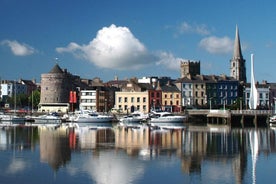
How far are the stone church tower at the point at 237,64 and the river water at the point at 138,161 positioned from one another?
96.8 metres

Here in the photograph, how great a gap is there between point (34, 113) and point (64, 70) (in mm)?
23106

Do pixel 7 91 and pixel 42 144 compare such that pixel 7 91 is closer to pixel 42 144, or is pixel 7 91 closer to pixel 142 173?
pixel 42 144

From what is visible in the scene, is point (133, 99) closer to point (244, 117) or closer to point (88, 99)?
point (88, 99)

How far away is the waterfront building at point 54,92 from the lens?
115 m

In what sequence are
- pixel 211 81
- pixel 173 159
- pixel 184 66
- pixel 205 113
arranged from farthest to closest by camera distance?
pixel 184 66 < pixel 211 81 < pixel 205 113 < pixel 173 159

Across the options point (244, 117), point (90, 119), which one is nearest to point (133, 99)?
point (90, 119)

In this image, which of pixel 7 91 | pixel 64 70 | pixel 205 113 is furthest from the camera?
pixel 7 91

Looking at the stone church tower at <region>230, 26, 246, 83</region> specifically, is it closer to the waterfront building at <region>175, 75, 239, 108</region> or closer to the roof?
the waterfront building at <region>175, 75, 239, 108</region>

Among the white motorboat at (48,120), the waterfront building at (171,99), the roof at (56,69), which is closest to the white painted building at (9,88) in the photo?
the roof at (56,69)

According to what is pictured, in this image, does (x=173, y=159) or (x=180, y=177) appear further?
(x=173, y=159)

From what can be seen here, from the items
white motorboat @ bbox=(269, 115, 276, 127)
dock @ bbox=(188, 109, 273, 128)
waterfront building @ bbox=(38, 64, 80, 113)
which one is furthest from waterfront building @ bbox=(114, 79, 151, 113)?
white motorboat @ bbox=(269, 115, 276, 127)

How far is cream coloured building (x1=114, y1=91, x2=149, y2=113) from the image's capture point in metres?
106

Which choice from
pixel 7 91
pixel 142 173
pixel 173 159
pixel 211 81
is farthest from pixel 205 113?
pixel 7 91

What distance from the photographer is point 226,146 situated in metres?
42.1
